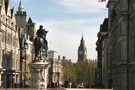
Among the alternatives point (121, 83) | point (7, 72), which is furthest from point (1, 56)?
point (121, 83)

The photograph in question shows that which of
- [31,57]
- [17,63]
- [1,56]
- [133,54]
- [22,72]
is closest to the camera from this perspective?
[133,54]

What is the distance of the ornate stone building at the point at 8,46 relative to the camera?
74438 millimetres

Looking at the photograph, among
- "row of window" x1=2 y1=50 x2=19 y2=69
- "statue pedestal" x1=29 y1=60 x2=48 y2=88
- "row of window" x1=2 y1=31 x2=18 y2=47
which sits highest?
"row of window" x1=2 y1=31 x2=18 y2=47

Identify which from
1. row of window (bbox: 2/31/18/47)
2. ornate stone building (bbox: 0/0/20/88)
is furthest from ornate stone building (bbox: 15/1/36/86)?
ornate stone building (bbox: 0/0/20/88)

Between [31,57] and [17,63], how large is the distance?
2173cm

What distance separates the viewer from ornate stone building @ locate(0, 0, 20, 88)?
244ft

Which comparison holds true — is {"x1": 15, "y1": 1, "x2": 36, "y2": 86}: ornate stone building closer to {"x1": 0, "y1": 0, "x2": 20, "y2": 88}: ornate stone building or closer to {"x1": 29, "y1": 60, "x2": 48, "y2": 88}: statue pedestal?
{"x1": 0, "y1": 0, "x2": 20, "y2": 88}: ornate stone building

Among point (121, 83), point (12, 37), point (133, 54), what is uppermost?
point (12, 37)

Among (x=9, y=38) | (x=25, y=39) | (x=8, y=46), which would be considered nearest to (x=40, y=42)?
(x=8, y=46)

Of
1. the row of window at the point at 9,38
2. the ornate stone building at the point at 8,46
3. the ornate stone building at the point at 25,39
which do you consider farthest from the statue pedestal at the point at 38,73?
the ornate stone building at the point at 25,39

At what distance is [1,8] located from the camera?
2864 inches

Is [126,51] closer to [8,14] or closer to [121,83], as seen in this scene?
[121,83]

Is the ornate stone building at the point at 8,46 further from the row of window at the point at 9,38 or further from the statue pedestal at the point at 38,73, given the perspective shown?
the statue pedestal at the point at 38,73

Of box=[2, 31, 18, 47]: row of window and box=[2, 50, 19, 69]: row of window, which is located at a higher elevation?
box=[2, 31, 18, 47]: row of window
